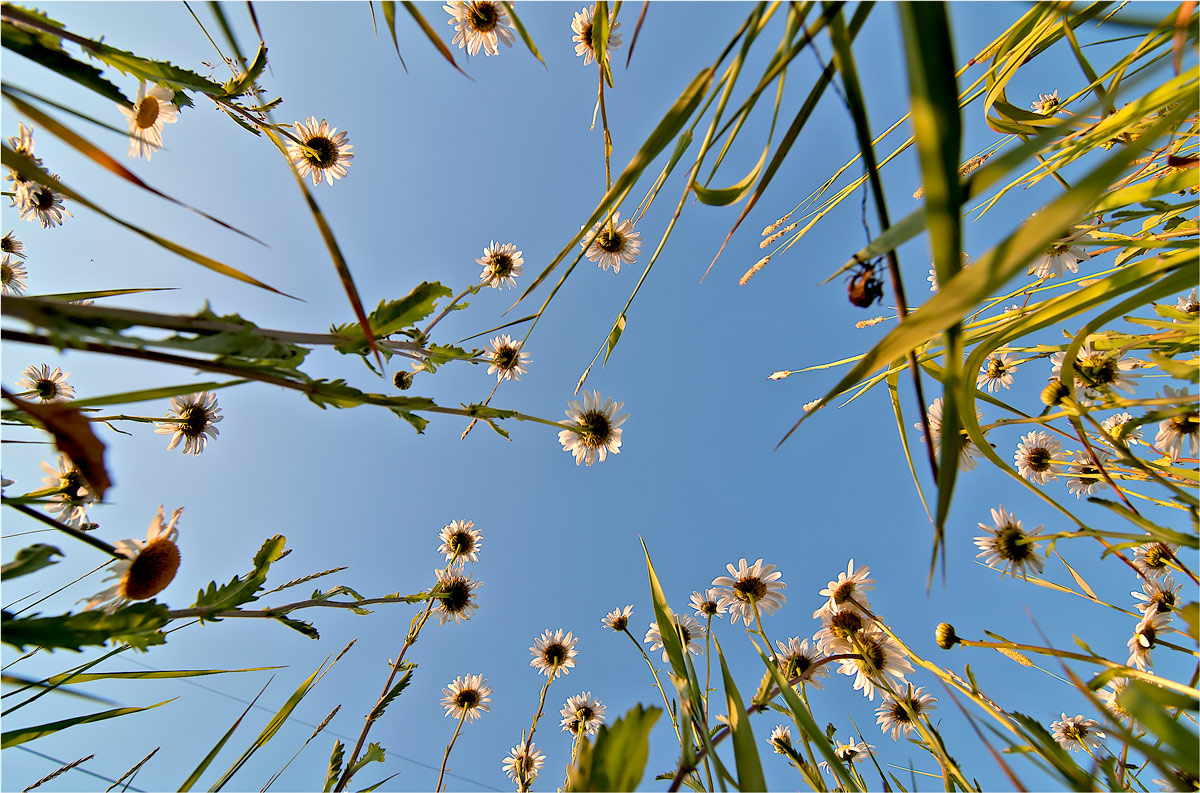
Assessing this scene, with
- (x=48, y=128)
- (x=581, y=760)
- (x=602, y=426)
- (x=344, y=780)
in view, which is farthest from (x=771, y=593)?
(x=48, y=128)

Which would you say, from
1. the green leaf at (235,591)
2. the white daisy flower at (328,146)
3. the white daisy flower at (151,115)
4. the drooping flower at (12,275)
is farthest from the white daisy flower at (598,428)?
the drooping flower at (12,275)

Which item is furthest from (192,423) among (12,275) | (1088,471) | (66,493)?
(1088,471)

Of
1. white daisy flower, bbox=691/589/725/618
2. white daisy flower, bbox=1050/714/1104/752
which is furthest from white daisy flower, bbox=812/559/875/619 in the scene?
white daisy flower, bbox=1050/714/1104/752

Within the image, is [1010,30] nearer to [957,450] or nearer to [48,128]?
[957,450]

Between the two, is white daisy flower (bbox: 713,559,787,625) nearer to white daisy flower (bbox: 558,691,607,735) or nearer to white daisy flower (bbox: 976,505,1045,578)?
white daisy flower (bbox: 976,505,1045,578)

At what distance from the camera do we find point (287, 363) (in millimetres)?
436

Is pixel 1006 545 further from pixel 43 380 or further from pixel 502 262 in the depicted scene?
pixel 43 380

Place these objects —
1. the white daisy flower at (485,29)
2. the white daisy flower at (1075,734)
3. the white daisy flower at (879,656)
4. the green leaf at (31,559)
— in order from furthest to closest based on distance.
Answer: the white daisy flower at (485,29), the white daisy flower at (1075,734), the white daisy flower at (879,656), the green leaf at (31,559)

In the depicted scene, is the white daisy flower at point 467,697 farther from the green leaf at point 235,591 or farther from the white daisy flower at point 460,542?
the green leaf at point 235,591

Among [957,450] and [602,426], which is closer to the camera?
[957,450]

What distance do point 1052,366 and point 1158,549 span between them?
471mm

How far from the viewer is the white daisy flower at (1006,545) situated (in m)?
1.15

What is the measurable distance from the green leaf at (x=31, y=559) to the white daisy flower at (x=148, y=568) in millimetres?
199

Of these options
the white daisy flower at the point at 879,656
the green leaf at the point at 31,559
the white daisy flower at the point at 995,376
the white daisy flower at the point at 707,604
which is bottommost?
the green leaf at the point at 31,559
